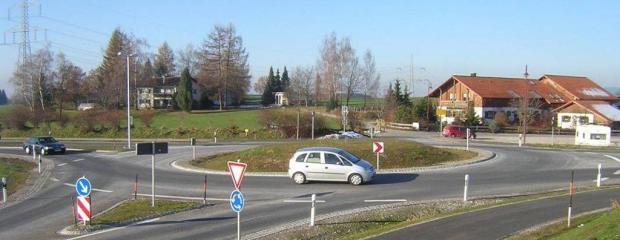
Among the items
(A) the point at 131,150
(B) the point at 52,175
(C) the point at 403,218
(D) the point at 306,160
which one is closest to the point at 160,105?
(A) the point at 131,150

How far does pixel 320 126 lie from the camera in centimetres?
6041

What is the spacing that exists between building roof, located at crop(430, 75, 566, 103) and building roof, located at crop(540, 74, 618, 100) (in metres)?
1.80

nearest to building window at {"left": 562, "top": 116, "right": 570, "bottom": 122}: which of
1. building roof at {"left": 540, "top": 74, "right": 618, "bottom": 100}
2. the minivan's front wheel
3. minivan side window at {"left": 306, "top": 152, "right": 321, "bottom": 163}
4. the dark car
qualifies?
building roof at {"left": 540, "top": 74, "right": 618, "bottom": 100}

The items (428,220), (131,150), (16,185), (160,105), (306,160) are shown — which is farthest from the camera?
(160,105)

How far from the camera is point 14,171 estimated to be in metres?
32.9

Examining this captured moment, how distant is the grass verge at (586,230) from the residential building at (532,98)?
197 feet

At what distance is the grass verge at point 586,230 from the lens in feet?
33.3

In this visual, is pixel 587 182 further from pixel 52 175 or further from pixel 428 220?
pixel 52 175

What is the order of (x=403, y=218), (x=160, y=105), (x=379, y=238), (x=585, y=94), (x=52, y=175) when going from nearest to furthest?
(x=379, y=238), (x=403, y=218), (x=52, y=175), (x=585, y=94), (x=160, y=105)

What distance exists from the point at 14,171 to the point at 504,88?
218ft

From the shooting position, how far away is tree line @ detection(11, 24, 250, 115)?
279ft

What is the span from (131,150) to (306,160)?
25962mm

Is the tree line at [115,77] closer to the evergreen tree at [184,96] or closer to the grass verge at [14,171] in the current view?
the evergreen tree at [184,96]

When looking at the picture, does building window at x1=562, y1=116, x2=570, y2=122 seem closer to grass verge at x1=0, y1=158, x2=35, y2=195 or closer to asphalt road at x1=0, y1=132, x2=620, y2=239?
asphalt road at x1=0, y1=132, x2=620, y2=239
